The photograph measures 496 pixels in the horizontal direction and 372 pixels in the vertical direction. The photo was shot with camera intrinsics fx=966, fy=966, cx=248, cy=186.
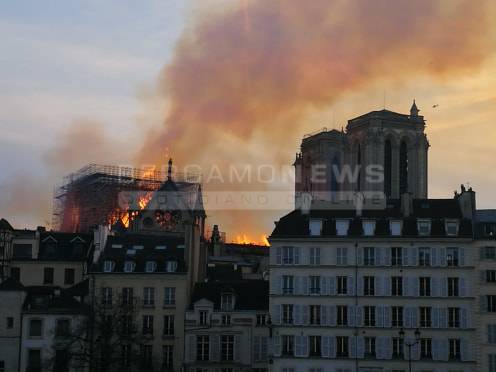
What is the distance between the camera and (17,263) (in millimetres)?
84000

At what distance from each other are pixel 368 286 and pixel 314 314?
466 cm

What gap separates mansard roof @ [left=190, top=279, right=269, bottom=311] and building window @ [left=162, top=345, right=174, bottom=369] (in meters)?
3.86

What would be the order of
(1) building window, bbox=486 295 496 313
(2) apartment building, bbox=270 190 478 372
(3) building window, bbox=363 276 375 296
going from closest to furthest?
(1) building window, bbox=486 295 496 313 < (2) apartment building, bbox=270 190 478 372 < (3) building window, bbox=363 276 375 296

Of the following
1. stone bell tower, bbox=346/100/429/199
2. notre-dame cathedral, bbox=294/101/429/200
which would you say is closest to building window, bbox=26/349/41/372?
notre-dame cathedral, bbox=294/101/429/200

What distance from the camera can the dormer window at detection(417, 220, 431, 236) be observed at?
74562 mm

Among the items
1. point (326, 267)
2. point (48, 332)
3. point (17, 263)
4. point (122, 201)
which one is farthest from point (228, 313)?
point (122, 201)

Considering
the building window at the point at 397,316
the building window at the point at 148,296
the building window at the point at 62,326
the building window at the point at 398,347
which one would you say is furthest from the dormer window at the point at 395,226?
the building window at the point at 62,326

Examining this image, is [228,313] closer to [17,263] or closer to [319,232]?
[319,232]

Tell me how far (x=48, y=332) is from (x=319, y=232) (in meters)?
23.0

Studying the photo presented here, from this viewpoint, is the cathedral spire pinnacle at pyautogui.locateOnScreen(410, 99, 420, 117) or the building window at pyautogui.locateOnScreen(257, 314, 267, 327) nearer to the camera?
the building window at pyautogui.locateOnScreen(257, 314, 267, 327)

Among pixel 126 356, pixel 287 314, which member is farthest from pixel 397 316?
pixel 126 356

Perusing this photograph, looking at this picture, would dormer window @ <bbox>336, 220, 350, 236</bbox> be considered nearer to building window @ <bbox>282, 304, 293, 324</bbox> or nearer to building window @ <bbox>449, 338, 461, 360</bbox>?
building window @ <bbox>282, 304, 293, 324</bbox>

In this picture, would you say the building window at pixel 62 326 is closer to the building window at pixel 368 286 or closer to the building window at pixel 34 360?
the building window at pixel 34 360

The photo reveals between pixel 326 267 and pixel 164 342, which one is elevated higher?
pixel 326 267
